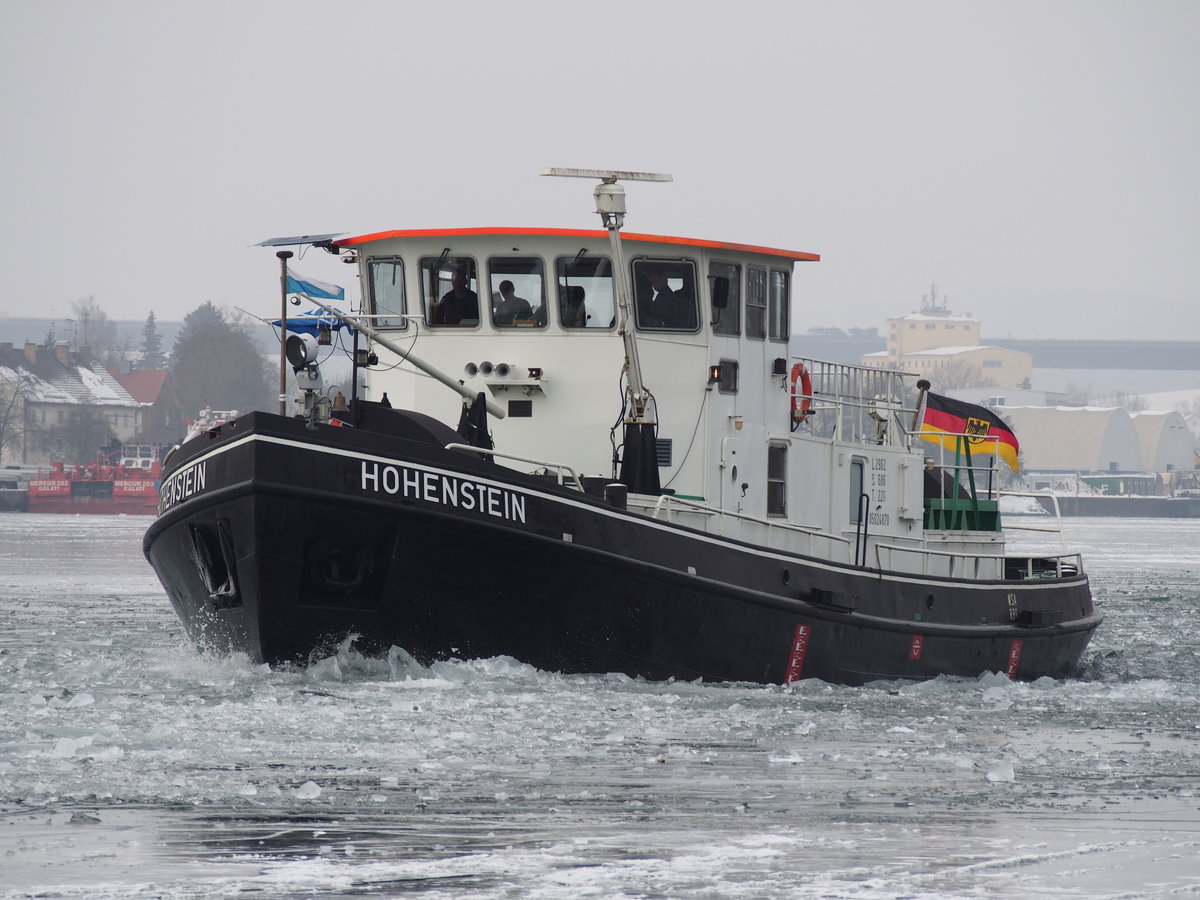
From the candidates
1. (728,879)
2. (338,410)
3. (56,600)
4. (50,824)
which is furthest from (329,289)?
(56,600)

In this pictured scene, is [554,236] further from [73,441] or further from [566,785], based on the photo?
[73,441]

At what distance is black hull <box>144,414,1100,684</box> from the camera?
12.3 meters

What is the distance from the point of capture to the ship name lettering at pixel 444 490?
486 inches

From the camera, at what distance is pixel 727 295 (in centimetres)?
1502

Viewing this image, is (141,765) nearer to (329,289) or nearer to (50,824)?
(50,824)

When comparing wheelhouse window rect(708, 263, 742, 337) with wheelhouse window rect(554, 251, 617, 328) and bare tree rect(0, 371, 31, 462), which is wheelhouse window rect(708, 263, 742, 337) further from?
bare tree rect(0, 371, 31, 462)

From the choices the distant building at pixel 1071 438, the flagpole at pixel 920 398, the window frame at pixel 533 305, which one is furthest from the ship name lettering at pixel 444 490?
the distant building at pixel 1071 438

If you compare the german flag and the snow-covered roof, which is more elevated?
the snow-covered roof

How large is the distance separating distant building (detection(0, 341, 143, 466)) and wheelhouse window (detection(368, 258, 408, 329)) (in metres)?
91.2

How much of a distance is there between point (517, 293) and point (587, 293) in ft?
2.01

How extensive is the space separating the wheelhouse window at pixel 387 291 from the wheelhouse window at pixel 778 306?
3.43 meters

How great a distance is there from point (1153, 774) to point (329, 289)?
801 cm

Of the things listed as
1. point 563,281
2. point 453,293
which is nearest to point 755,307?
point 563,281

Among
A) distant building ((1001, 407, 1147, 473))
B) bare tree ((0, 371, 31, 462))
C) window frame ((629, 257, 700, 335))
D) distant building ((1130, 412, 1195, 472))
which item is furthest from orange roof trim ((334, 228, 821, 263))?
distant building ((1130, 412, 1195, 472))
